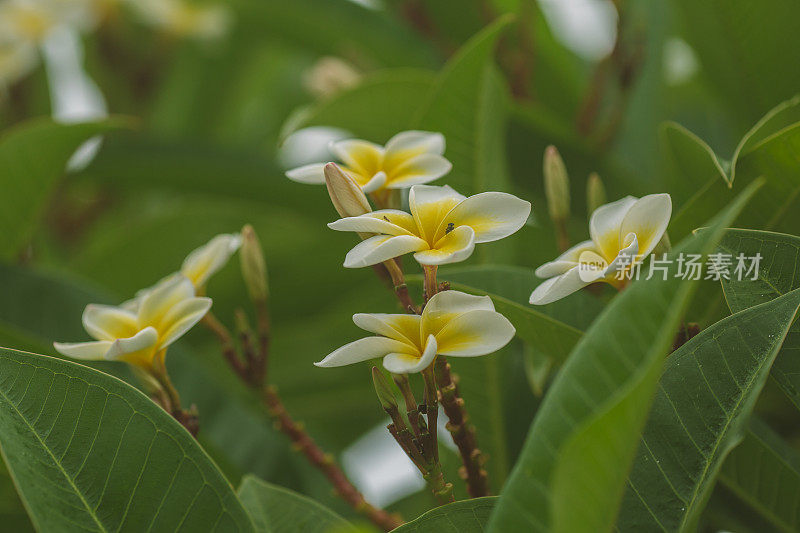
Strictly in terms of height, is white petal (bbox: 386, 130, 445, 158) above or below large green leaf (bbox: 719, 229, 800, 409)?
above

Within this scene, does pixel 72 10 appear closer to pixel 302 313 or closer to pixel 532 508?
pixel 302 313

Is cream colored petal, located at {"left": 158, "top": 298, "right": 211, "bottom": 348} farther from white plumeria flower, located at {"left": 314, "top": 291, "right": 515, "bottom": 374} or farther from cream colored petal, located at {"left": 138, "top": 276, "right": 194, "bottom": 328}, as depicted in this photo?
white plumeria flower, located at {"left": 314, "top": 291, "right": 515, "bottom": 374}

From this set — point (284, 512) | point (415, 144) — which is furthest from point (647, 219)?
point (284, 512)

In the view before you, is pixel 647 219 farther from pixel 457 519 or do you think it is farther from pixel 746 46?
pixel 746 46

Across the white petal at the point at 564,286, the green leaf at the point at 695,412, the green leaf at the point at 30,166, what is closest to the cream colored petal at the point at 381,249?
the white petal at the point at 564,286

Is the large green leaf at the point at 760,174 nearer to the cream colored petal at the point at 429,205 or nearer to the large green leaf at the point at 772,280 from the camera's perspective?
the large green leaf at the point at 772,280

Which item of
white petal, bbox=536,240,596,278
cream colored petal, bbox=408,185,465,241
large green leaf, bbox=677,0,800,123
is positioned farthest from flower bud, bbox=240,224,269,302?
large green leaf, bbox=677,0,800,123
